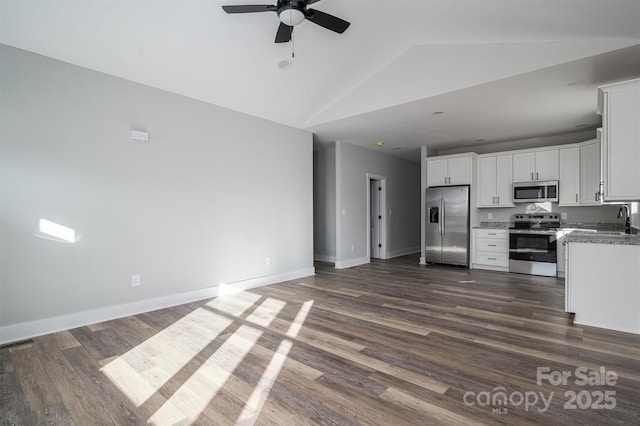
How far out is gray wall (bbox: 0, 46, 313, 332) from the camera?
9.72 feet

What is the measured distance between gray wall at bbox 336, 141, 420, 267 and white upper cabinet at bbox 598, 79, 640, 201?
417 centimetres

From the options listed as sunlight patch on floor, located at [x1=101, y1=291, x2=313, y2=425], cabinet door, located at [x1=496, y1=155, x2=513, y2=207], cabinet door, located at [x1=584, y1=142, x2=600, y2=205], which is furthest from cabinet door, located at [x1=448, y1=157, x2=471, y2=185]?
sunlight patch on floor, located at [x1=101, y1=291, x2=313, y2=425]

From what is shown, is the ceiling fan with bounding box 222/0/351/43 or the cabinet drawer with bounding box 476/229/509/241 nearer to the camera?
the ceiling fan with bounding box 222/0/351/43

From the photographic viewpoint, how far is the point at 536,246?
18.7ft

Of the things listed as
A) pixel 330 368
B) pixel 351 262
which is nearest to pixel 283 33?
pixel 330 368

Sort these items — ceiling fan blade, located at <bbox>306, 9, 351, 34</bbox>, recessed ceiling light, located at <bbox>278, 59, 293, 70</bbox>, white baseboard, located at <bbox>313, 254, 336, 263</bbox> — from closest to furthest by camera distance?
ceiling fan blade, located at <bbox>306, 9, 351, 34</bbox> → recessed ceiling light, located at <bbox>278, 59, 293, 70</bbox> → white baseboard, located at <bbox>313, 254, 336, 263</bbox>

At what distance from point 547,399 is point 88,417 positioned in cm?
272

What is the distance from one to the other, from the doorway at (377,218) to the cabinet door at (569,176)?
11.3ft

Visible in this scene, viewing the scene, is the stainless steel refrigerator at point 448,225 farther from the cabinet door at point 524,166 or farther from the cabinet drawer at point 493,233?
the cabinet door at point 524,166

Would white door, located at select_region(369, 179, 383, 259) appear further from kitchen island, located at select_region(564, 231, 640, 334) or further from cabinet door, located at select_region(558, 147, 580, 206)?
kitchen island, located at select_region(564, 231, 640, 334)

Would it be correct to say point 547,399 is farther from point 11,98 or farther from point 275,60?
point 11,98

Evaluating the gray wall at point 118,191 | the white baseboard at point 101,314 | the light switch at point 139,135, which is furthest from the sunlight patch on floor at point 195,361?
the light switch at point 139,135

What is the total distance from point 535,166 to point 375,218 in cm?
346

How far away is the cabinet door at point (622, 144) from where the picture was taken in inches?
116
